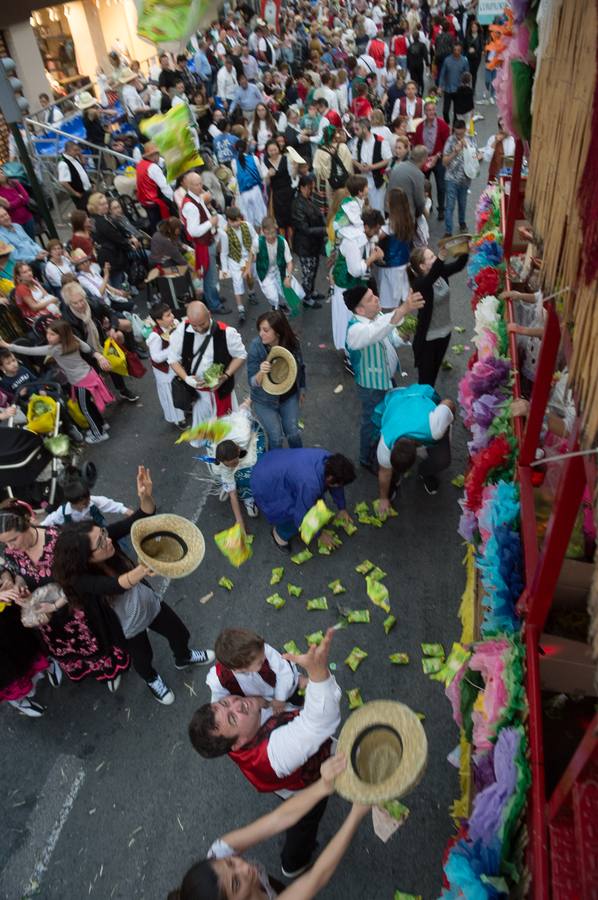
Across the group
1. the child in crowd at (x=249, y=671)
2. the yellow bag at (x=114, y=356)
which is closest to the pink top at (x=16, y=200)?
the yellow bag at (x=114, y=356)

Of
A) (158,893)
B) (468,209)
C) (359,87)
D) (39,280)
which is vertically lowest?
(158,893)

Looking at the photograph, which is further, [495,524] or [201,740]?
[495,524]

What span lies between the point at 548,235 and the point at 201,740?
237 centimetres

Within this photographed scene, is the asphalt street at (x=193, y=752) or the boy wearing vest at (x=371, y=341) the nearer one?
the asphalt street at (x=193, y=752)

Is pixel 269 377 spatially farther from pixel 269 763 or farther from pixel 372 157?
pixel 372 157

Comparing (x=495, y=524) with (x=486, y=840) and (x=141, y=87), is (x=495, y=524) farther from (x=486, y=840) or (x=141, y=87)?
(x=141, y=87)

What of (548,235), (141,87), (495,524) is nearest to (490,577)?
(495,524)

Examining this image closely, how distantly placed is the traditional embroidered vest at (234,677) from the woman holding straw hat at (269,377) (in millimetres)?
2690

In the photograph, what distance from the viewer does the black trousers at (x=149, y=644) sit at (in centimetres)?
421

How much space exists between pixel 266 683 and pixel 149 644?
1.41 metres

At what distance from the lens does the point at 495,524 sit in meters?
3.37

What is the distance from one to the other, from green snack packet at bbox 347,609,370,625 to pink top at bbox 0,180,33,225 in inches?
329

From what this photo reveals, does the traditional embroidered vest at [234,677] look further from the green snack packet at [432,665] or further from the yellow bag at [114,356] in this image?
the yellow bag at [114,356]

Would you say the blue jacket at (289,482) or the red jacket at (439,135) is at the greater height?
the red jacket at (439,135)
